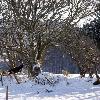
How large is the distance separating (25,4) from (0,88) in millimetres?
9868

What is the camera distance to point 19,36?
22094mm

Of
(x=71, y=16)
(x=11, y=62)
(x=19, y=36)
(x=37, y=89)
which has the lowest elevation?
(x=37, y=89)

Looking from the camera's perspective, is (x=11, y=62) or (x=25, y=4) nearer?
(x=25, y=4)

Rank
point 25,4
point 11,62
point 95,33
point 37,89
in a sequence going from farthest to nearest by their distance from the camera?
point 11,62 → point 25,4 → point 95,33 → point 37,89

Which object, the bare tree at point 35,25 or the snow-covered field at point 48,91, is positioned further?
the bare tree at point 35,25

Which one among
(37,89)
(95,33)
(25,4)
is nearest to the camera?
(37,89)

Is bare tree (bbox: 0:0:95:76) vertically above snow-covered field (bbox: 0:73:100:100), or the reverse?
bare tree (bbox: 0:0:95:76)

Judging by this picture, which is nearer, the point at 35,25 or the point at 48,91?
the point at 48,91

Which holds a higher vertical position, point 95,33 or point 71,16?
point 71,16

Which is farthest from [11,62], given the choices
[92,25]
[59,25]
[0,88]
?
[0,88]

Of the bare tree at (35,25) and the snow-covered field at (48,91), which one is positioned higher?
the bare tree at (35,25)

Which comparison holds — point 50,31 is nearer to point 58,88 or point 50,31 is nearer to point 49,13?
point 49,13

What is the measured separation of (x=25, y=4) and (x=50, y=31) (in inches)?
101

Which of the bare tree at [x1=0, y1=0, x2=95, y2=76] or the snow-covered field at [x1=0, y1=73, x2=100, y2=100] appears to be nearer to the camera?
the snow-covered field at [x1=0, y1=73, x2=100, y2=100]
